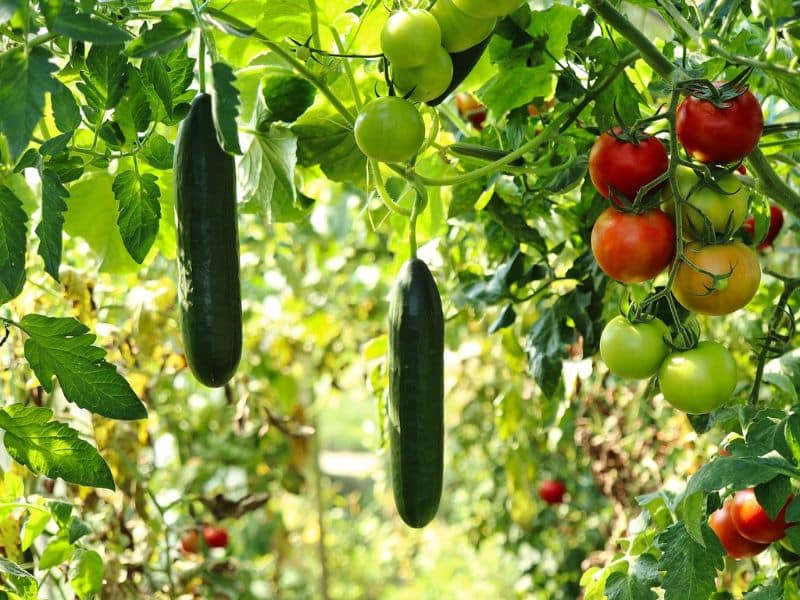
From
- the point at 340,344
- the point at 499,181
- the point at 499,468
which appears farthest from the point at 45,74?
the point at 499,468

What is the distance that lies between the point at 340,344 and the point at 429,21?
8.22ft

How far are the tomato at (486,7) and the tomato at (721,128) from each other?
242mm

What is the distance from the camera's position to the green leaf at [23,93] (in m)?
0.78

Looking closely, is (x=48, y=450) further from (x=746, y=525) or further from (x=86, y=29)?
(x=746, y=525)

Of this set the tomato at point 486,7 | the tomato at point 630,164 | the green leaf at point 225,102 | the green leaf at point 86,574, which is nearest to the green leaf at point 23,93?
the green leaf at point 225,102

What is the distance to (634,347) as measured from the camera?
3.48ft

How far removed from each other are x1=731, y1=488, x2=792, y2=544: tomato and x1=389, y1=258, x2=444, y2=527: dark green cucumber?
1.41 feet

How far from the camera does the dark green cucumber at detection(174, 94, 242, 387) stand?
945 millimetres

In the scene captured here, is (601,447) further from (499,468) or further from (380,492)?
(380,492)

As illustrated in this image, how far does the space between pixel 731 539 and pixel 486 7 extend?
0.79 m

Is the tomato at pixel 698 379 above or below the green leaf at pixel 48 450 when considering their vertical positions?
Result: above

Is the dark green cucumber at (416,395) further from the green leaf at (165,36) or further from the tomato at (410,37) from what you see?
the green leaf at (165,36)

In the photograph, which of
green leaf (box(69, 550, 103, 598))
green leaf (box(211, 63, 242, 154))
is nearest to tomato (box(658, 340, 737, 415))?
green leaf (box(211, 63, 242, 154))

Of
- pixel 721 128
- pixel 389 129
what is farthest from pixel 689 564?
pixel 389 129
